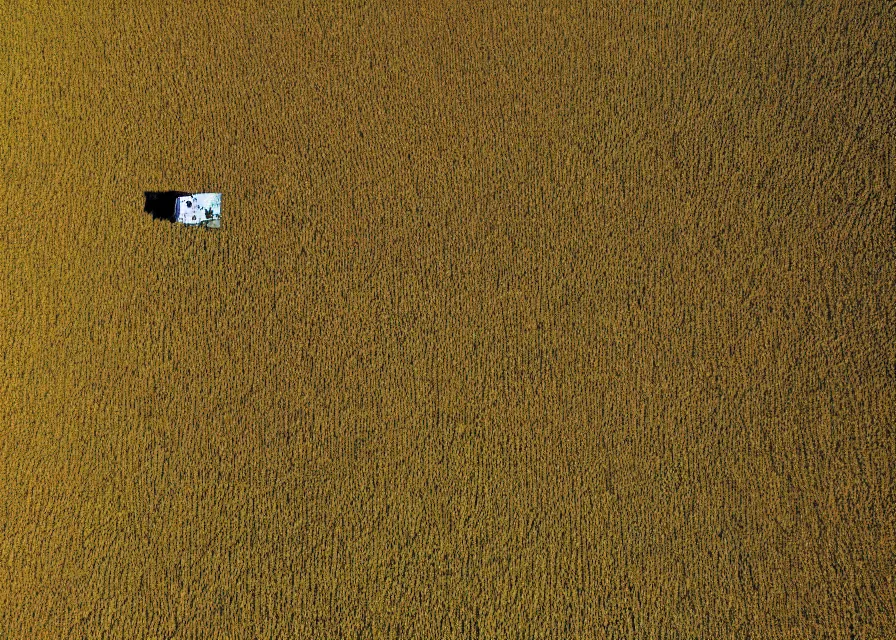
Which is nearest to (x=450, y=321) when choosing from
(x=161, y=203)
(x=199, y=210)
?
(x=199, y=210)

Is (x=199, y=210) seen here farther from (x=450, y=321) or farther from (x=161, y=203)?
(x=450, y=321)

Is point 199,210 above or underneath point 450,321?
above

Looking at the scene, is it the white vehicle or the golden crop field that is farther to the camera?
the white vehicle

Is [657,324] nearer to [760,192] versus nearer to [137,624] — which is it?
[760,192]

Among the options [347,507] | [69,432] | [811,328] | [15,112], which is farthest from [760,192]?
[15,112]

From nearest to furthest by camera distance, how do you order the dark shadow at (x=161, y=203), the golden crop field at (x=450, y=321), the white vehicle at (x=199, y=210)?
1. the golden crop field at (x=450, y=321)
2. the white vehicle at (x=199, y=210)
3. the dark shadow at (x=161, y=203)
